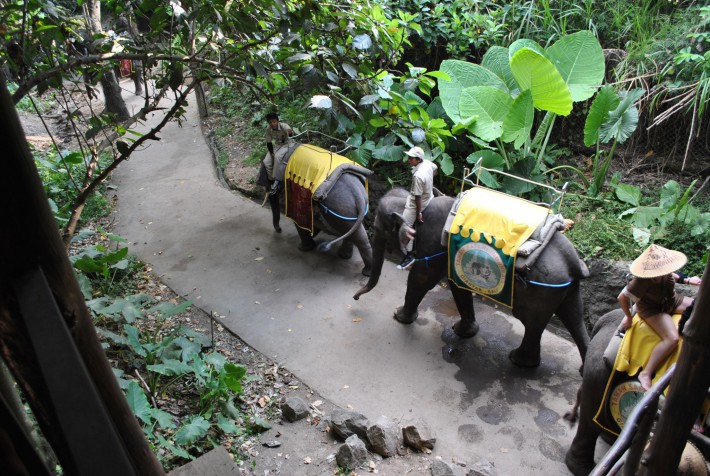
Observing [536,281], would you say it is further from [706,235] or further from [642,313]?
[706,235]

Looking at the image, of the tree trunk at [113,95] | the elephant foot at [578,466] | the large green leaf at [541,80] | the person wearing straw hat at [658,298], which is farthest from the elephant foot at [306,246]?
the tree trunk at [113,95]

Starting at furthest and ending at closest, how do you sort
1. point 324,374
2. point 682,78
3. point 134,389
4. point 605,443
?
point 682,78, point 324,374, point 605,443, point 134,389

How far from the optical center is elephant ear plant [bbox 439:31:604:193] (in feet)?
20.6

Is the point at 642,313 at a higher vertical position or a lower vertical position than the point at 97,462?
lower

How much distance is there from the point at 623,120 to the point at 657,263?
380 cm

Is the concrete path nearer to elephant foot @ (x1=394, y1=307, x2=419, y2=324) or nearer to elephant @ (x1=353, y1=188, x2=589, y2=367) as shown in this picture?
elephant foot @ (x1=394, y1=307, x2=419, y2=324)

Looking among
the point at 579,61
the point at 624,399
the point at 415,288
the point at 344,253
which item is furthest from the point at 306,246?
the point at 624,399

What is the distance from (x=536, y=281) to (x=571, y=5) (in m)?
5.60

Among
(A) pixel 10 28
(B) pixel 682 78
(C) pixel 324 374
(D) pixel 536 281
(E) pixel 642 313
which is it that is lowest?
(C) pixel 324 374

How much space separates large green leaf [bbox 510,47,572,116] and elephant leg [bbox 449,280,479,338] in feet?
8.62

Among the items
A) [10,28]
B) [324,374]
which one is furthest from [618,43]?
[10,28]

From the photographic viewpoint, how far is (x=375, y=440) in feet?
13.9

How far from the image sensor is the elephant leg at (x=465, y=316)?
5.62 metres

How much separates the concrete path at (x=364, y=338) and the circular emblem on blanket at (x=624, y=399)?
0.97 meters
